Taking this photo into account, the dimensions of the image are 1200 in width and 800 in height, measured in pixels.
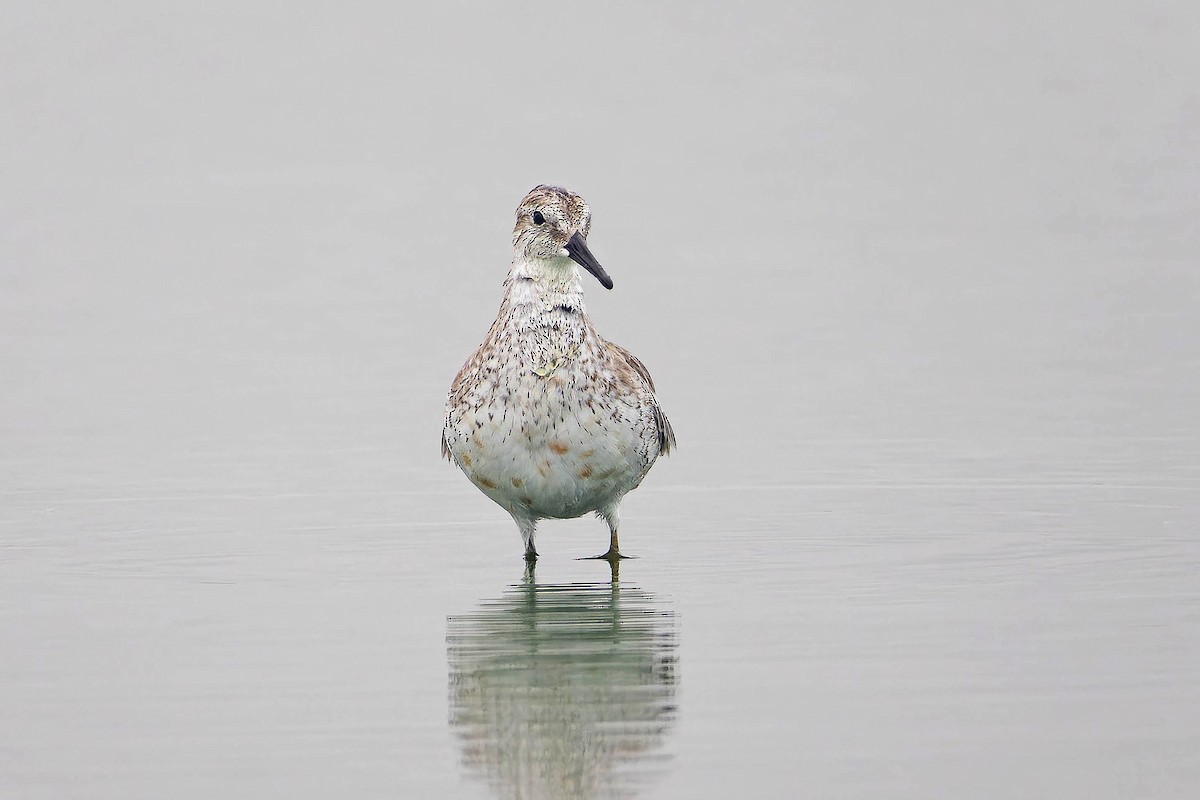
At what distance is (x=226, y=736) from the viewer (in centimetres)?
869

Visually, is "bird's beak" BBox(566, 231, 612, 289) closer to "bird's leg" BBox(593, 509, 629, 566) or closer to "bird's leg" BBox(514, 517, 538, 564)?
"bird's leg" BBox(593, 509, 629, 566)

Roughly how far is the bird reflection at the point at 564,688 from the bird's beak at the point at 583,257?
74.3 inches

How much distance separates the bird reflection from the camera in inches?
316

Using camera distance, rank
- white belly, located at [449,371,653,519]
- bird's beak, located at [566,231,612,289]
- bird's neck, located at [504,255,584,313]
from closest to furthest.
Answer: white belly, located at [449,371,653,519]
bird's beak, located at [566,231,612,289]
bird's neck, located at [504,255,584,313]

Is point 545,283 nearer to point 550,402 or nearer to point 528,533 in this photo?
point 550,402

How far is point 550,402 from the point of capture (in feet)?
41.8

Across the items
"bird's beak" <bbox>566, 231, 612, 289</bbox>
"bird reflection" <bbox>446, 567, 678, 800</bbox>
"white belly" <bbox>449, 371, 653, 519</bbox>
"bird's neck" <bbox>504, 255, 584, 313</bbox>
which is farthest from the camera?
"bird's neck" <bbox>504, 255, 584, 313</bbox>

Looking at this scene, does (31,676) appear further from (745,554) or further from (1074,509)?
(1074,509)

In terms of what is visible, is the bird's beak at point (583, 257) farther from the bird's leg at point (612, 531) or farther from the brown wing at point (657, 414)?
the bird's leg at point (612, 531)

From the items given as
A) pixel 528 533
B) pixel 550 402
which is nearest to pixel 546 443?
pixel 550 402

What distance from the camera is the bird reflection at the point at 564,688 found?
8039 mm

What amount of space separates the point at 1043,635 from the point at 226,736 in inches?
155

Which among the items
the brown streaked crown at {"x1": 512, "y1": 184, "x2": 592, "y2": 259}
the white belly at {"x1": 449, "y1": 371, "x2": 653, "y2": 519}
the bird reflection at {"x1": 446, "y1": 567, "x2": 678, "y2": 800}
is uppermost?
the brown streaked crown at {"x1": 512, "y1": 184, "x2": 592, "y2": 259}

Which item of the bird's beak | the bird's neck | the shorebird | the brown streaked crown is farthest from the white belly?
the brown streaked crown
